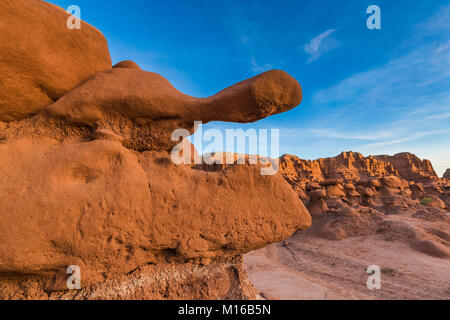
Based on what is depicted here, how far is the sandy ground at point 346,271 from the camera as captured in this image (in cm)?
462

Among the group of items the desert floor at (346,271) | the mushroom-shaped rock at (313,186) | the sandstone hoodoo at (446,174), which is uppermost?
the sandstone hoodoo at (446,174)

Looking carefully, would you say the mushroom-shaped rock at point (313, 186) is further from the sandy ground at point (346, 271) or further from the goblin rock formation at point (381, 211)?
the sandy ground at point (346, 271)

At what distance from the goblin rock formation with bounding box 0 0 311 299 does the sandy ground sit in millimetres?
2731

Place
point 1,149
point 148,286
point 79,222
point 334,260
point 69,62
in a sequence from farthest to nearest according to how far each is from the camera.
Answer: point 334,260, point 69,62, point 148,286, point 1,149, point 79,222

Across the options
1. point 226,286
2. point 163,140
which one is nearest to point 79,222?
point 163,140

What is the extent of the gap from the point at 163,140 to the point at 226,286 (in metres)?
1.81

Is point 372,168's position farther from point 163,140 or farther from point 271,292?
point 163,140

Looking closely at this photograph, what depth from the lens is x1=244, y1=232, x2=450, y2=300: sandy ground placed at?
462cm

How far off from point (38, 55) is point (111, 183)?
1511 millimetres

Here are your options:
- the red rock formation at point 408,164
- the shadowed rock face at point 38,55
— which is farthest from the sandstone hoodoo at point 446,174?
the shadowed rock face at point 38,55

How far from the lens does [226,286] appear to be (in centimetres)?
246

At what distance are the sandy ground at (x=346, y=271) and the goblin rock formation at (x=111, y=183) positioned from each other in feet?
8.96

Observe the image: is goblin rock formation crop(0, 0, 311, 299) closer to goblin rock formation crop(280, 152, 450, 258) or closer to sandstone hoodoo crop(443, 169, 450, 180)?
goblin rock formation crop(280, 152, 450, 258)

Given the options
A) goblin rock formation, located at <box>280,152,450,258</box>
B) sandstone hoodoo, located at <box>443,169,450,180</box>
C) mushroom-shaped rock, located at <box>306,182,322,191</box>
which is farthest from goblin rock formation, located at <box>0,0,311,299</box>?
sandstone hoodoo, located at <box>443,169,450,180</box>
